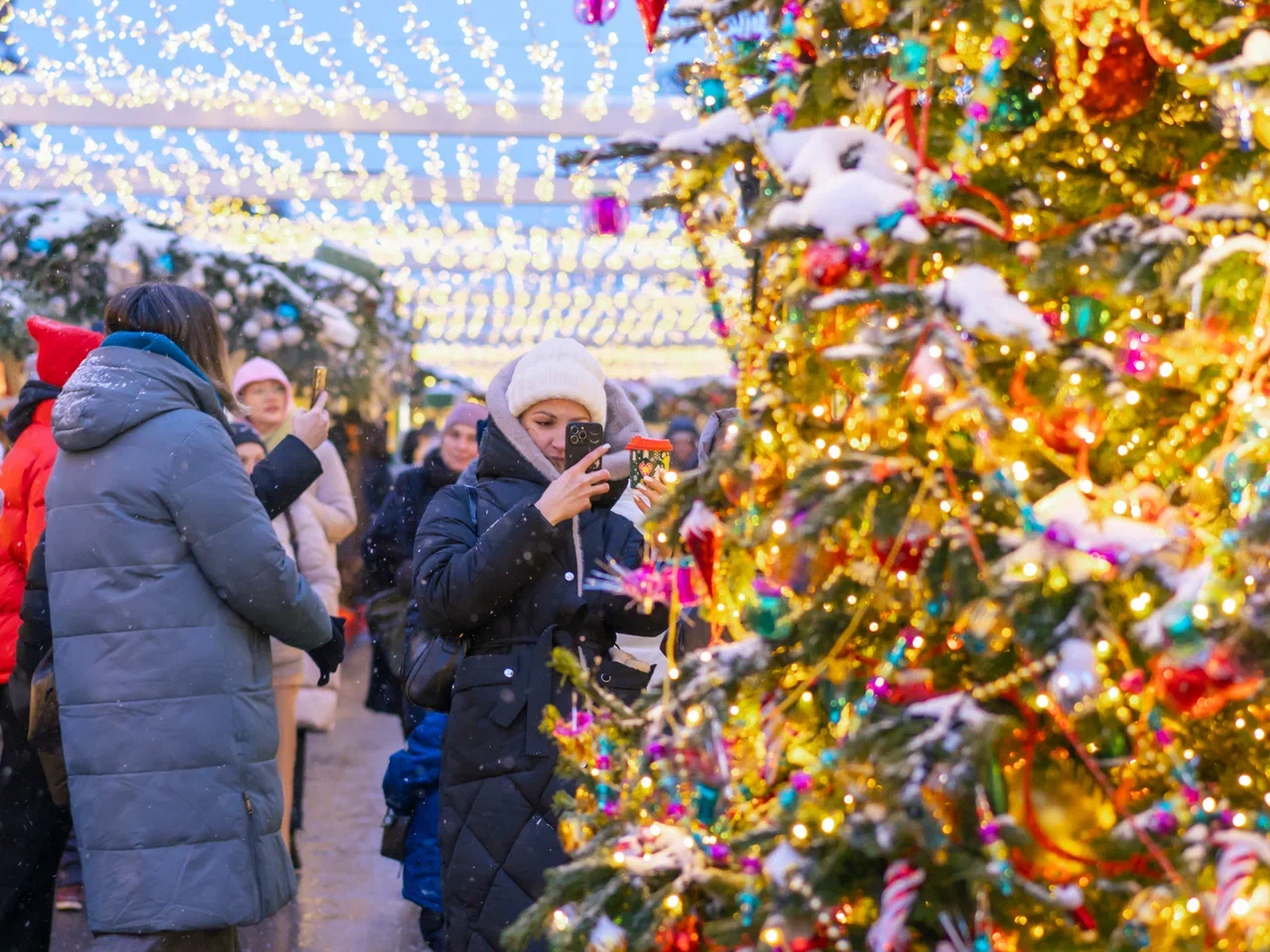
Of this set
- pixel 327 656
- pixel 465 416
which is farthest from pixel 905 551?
pixel 465 416

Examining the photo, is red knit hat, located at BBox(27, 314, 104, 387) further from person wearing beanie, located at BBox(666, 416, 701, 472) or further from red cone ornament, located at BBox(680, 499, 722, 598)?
person wearing beanie, located at BBox(666, 416, 701, 472)

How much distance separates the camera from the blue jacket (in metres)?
5.17

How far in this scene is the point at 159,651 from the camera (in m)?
3.44

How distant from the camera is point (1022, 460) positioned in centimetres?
216

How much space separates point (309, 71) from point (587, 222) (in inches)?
375

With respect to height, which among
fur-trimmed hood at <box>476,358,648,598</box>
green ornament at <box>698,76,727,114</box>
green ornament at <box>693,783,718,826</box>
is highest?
green ornament at <box>698,76,727,114</box>

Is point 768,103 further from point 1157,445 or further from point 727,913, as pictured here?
point 727,913

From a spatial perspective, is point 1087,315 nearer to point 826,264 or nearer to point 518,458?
point 826,264

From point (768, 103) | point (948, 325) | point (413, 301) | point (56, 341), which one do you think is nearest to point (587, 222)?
point (768, 103)

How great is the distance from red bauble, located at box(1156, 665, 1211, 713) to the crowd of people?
1.59 metres

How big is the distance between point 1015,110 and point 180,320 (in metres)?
2.18

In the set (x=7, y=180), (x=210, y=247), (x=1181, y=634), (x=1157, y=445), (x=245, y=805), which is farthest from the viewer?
(x=7, y=180)

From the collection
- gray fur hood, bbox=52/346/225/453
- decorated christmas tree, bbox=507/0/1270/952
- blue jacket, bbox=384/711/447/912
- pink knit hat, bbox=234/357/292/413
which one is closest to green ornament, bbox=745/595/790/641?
decorated christmas tree, bbox=507/0/1270/952

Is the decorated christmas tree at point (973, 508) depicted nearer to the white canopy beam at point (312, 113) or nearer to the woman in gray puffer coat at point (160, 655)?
the woman in gray puffer coat at point (160, 655)
